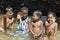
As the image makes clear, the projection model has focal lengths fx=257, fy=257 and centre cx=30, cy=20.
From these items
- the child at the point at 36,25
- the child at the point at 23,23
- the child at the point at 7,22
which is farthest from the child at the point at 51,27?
the child at the point at 7,22

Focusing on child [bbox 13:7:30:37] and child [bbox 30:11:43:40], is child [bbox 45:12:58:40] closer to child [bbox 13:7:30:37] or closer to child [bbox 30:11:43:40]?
child [bbox 30:11:43:40]

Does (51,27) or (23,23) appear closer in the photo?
(51,27)

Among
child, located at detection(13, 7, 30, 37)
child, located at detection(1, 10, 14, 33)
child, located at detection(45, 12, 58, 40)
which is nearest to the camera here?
child, located at detection(45, 12, 58, 40)

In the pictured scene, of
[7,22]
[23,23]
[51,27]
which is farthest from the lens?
[7,22]

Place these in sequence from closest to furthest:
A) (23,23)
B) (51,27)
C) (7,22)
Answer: (51,27), (23,23), (7,22)

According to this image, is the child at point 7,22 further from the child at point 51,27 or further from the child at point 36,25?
the child at point 51,27

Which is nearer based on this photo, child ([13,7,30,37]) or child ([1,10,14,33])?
child ([13,7,30,37])

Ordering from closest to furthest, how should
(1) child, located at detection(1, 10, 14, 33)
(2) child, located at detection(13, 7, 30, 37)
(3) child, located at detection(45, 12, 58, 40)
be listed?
(3) child, located at detection(45, 12, 58, 40) < (2) child, located at detection(13, 7, 30, 37) < (1) child, located at detection(1, 10, 14, 33)

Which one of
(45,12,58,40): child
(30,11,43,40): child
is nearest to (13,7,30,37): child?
(30,11,43,40): child

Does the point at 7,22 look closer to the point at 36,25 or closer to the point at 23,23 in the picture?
the point at 23,23

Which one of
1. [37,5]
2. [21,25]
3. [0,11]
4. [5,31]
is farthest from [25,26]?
[0,11]

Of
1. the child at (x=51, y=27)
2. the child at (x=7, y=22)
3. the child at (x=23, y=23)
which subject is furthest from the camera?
the child at (x=7, y=22)

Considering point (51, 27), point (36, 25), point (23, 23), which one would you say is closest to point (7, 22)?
point (23, 23)

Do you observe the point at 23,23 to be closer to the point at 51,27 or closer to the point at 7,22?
the point at 7,22
